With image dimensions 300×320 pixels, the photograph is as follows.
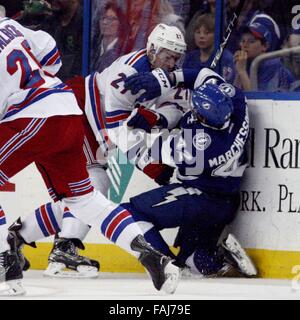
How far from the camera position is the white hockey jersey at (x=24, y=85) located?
17.7 feet

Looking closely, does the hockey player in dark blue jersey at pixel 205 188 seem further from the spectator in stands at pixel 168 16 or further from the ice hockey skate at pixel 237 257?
the spectator in stands at pixel 168 16

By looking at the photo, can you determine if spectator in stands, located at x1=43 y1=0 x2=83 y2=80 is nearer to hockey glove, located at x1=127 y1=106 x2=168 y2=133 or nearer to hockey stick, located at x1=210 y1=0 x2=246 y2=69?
hockey glove, located at x1=127 y1=106 x2=168 y2=133

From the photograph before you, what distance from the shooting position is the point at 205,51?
6.74 metres

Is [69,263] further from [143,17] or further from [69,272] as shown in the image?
[143,17]

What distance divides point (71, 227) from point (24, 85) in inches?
53.2

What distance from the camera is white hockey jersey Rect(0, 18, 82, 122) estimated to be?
17.7 feet

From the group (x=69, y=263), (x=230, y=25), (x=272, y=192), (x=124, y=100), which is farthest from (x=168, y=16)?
(x=69, y=263)

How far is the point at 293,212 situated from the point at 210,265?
1.64 ft

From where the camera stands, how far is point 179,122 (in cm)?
668

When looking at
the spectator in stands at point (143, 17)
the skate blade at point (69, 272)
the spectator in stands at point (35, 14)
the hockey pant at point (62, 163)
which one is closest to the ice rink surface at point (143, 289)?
the skate blade at point (69, 272)

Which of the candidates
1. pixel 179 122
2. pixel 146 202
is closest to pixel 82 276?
pixel 146 202

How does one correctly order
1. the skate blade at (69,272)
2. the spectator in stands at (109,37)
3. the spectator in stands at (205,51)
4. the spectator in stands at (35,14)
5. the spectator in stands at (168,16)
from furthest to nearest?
the spectator in stands at (35,14)
the spectator in stands at (109,37)
the spectator in stands at (168,16)
the spectator in stands at (205,51)
the skate blade at (69,272)

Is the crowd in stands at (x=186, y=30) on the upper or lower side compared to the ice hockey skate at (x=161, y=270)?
upper

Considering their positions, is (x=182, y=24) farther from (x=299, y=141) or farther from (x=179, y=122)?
(x=299, y=141)
